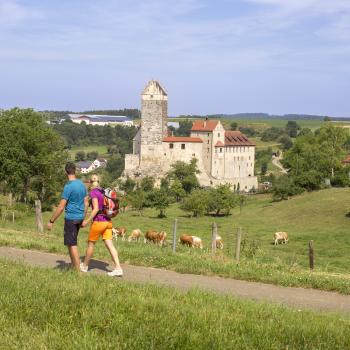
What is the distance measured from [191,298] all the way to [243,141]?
355 feet

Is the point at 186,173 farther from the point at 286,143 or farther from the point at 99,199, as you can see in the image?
the point at 99,199

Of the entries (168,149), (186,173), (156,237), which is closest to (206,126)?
(168,149)

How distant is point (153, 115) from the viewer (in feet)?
341

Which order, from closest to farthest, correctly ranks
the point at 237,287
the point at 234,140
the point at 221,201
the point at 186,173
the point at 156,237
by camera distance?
the point at 237,287, the point at 156,237, the point at 221,201, the point at 186,173, the point at 234,140

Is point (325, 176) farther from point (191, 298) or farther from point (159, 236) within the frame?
point (191, 298)

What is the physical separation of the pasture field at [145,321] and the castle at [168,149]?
9195 cm

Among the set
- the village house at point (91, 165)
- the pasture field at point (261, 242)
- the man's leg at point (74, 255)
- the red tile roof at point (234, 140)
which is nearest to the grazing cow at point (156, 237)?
the pasture field at point (261, 242)

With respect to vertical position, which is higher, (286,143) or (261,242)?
(286,143)

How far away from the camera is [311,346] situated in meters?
6.75

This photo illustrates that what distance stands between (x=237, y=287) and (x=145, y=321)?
4.44 meters

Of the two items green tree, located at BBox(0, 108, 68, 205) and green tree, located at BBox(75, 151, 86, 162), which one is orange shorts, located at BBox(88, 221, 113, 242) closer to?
green tree, located at BBox(0, 108, 68, 205)

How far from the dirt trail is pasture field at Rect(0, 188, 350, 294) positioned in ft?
1.18

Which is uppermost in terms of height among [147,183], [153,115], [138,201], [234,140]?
[153,115]

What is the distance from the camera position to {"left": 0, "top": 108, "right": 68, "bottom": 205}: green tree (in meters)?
50.8
